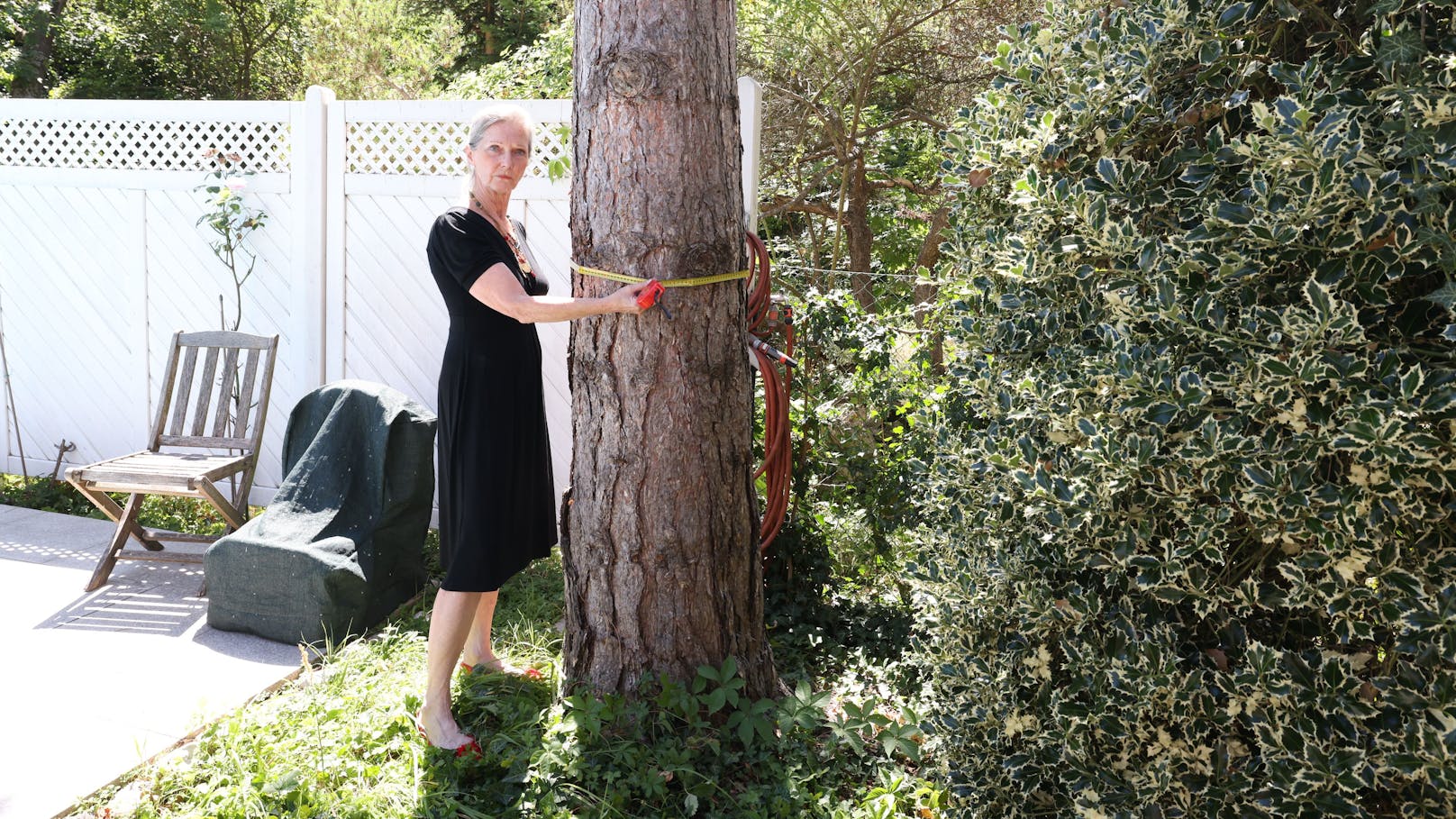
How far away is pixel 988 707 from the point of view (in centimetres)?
222

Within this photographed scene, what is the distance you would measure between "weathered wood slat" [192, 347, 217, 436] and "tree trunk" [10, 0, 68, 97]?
12.9 meters

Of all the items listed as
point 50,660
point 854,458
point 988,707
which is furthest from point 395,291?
point 988,707

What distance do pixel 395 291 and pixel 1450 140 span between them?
476 centimetres

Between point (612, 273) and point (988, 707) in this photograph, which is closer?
point (988, 707)

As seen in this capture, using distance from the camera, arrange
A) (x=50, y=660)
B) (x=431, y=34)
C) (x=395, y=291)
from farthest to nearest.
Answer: (x=431, y=34) < (x=395, y=291) < (x=50, y=660)

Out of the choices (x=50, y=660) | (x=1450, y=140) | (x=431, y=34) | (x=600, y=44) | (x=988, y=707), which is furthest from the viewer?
(x=431, y=34)

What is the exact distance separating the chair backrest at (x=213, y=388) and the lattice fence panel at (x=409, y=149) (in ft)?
3.37

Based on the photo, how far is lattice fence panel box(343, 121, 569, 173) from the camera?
5191 mm

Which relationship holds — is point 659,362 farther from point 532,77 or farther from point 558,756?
point 532,77

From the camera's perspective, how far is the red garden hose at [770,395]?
3553 mm

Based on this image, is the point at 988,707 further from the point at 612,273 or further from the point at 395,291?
the point at 395,291

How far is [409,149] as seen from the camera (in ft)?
17.3

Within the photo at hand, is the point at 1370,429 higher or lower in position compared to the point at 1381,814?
higher

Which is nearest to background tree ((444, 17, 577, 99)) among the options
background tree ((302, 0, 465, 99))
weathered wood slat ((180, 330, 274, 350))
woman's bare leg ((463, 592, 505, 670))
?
background tree ((302, 0, 465, 99))
